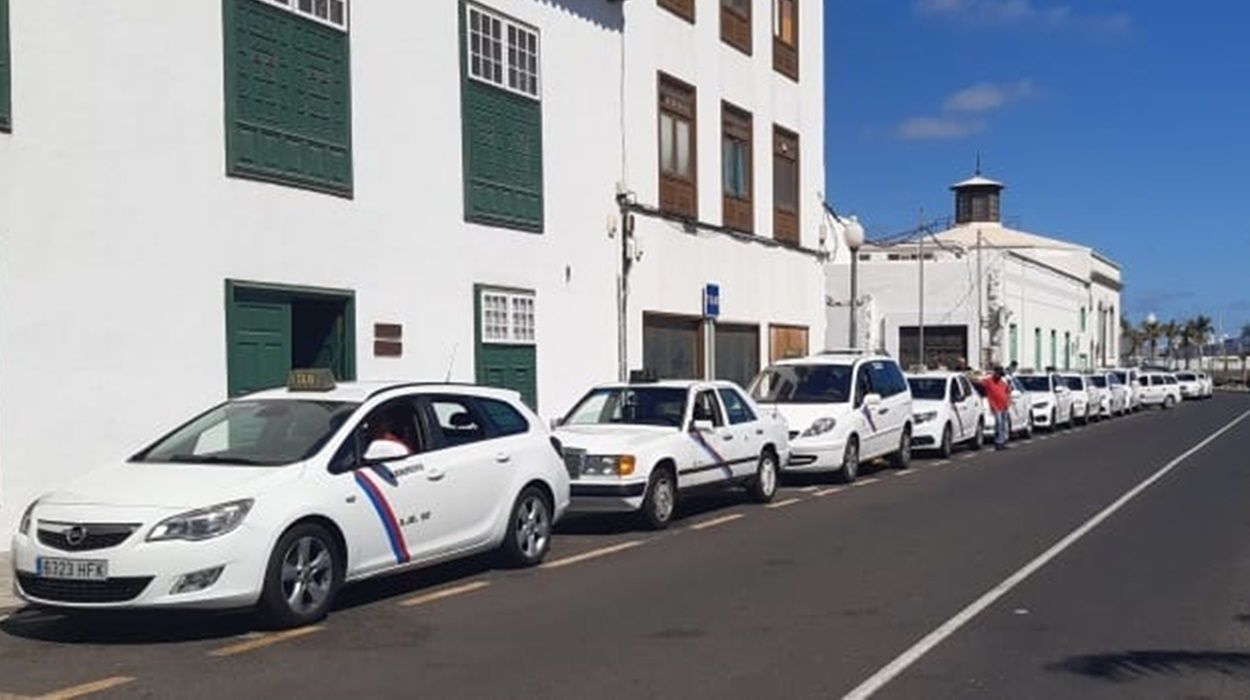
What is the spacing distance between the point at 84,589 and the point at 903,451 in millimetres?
15663

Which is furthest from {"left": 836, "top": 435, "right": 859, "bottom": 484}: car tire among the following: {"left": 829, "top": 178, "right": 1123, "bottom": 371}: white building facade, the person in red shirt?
{"left": 829, "top": 178, "right": 1123, "bottom": 371}: white building facade

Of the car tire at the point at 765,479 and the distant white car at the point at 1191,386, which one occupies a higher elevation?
the car tire at the point at 765,479

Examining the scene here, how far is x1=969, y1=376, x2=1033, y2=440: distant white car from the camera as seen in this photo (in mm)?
28359

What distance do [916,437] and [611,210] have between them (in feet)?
22.4

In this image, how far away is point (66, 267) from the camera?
42.3ft

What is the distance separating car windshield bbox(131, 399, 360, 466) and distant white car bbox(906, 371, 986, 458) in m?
14.6

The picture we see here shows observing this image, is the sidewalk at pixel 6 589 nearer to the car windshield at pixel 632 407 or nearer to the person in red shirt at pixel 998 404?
the car windshield at pixel 632 407

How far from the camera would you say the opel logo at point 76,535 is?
8.55m

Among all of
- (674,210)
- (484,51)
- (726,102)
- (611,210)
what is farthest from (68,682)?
(726,102)

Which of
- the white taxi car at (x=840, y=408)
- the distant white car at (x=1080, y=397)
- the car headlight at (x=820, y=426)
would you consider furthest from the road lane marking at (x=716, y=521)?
the distant white car at (x=1080, y=397)

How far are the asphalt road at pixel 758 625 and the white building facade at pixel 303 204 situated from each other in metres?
4.16

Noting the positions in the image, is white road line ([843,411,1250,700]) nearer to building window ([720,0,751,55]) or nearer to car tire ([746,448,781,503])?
car tire ([746,448,781,503])

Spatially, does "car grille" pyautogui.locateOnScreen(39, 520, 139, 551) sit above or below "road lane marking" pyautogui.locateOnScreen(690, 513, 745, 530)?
above

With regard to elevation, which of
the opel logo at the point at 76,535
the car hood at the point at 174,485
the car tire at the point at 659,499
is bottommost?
the car tire at the point at 659,499
